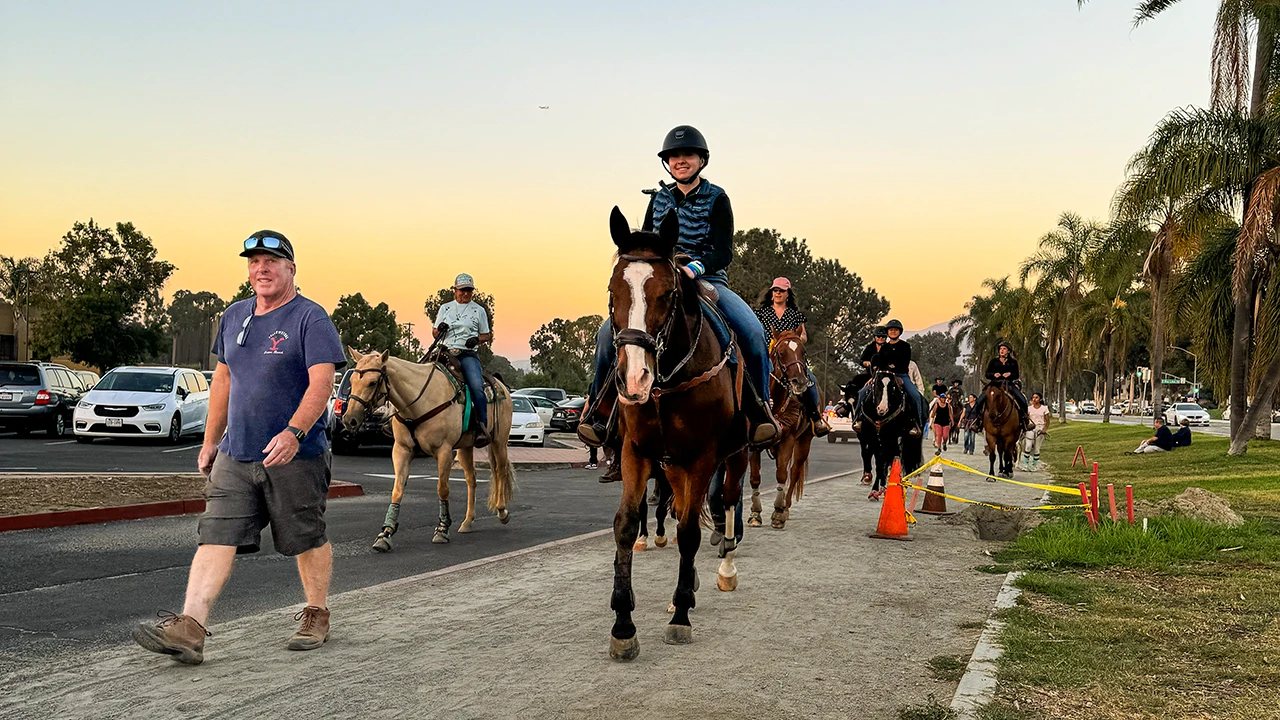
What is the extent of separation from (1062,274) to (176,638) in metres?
61.6

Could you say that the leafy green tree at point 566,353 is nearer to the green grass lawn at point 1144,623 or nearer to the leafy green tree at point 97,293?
the leafy green tree at point 97,293

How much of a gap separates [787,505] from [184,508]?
7.44m

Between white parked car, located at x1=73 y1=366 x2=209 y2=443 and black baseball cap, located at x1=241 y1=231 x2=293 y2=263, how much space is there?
66.0ft

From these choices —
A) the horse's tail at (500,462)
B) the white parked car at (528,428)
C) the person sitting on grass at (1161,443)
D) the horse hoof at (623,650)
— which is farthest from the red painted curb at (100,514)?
the person sitting on grass at (1161,443)

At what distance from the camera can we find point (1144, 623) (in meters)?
6.75

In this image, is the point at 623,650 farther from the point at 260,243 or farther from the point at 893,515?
the point at 893,515

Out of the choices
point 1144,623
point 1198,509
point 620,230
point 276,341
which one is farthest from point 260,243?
point 1198,509

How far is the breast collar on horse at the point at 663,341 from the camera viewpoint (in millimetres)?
5539

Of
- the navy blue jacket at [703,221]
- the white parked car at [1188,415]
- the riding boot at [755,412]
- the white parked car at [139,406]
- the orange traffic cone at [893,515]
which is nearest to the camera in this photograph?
the riding boot at [755,412]

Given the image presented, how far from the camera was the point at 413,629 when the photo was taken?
21.3 ft

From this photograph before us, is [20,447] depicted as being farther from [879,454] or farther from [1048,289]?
[1048,289]

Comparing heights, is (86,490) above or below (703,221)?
below

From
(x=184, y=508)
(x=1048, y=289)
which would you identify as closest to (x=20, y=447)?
(x=184, y=508)

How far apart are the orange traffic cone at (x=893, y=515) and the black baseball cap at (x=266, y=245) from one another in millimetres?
7453
